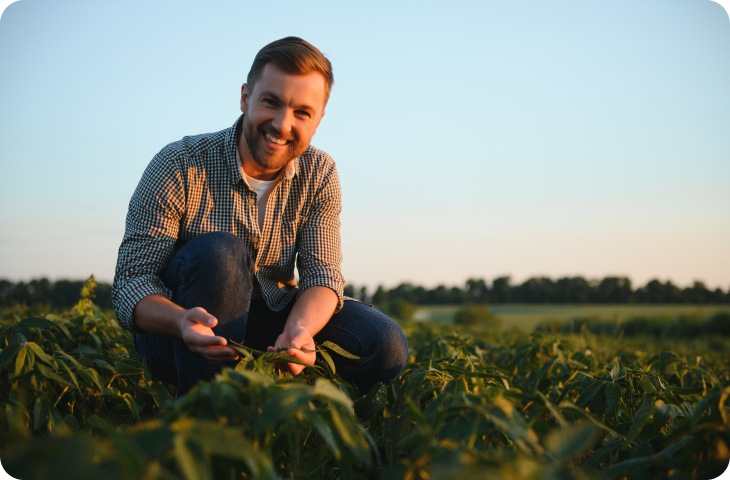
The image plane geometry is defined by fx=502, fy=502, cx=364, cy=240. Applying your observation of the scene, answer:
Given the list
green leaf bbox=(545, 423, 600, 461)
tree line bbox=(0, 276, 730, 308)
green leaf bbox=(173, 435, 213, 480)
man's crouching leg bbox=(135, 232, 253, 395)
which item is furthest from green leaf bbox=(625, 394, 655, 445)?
tree line bbox=(0, 276, 730, 308)

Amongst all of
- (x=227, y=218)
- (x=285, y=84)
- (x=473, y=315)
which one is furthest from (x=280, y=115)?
(x=473, y=315)

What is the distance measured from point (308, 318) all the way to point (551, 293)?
35.8 meters

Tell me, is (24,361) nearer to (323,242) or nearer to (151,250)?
(151,250)

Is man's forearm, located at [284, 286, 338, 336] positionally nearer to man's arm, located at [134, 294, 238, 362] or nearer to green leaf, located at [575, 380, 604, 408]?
man's arm, located at [134, 294, 238, 362]

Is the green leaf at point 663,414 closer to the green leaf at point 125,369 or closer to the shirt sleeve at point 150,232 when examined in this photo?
the green leaf at point 125,369

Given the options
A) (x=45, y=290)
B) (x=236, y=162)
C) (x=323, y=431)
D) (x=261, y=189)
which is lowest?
(x=45, y=290)

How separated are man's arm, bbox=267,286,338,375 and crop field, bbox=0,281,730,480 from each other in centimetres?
11

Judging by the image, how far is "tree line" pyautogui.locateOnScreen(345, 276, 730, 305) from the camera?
2803 centimetres

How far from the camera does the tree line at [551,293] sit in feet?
92.0

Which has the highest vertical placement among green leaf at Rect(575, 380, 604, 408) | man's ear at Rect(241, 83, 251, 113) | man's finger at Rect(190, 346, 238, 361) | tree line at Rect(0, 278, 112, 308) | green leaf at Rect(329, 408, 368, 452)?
man's ear at Rect(241, 83, 251, 113)

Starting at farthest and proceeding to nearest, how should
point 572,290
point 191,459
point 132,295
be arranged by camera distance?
point 572,290 → point 132,295 → point 191,459

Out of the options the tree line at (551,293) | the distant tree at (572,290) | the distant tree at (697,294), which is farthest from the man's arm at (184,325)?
the distant tree at (572,290)

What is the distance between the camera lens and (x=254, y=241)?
2.36 meters

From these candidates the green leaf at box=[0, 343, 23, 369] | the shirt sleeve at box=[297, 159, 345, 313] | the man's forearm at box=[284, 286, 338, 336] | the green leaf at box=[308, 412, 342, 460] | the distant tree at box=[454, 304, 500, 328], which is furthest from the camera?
the distant tree at box=[454, 304, 500, 328]
